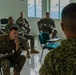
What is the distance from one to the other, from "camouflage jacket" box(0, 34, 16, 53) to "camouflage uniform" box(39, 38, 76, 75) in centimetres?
297

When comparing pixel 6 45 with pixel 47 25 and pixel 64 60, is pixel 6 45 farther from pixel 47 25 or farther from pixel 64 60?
pixel 47 25

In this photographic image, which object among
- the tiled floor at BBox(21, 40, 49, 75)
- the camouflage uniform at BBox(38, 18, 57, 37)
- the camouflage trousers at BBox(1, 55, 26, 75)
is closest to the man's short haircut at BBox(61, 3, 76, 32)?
the camouflage trousers at BBox(1, 55, 26, 75)

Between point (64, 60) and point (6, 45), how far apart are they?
3010 millimetres

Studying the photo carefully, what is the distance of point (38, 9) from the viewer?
9648 mm

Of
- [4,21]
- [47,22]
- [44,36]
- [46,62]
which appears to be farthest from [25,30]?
[46,62]

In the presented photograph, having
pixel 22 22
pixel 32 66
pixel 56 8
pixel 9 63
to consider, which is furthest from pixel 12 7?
pixel 9 63

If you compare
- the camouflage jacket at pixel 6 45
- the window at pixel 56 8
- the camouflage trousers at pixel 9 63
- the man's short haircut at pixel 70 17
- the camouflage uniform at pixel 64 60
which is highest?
the window at pixel 56 8

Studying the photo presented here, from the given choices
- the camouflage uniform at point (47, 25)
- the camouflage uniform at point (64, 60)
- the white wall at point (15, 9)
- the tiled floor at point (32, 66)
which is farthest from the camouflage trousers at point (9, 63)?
the white wall at point (15, 9)

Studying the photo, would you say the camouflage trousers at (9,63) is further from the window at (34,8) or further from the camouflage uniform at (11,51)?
the window at (34,8)

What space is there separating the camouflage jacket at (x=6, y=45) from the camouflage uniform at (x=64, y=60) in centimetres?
297

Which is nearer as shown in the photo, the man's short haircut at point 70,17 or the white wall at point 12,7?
the man's short haircut at point 70,17

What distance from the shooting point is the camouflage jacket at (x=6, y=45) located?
399 centimetres

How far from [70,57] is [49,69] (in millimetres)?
→ 123

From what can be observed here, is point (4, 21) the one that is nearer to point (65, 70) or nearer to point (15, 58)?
point (15, 58)
